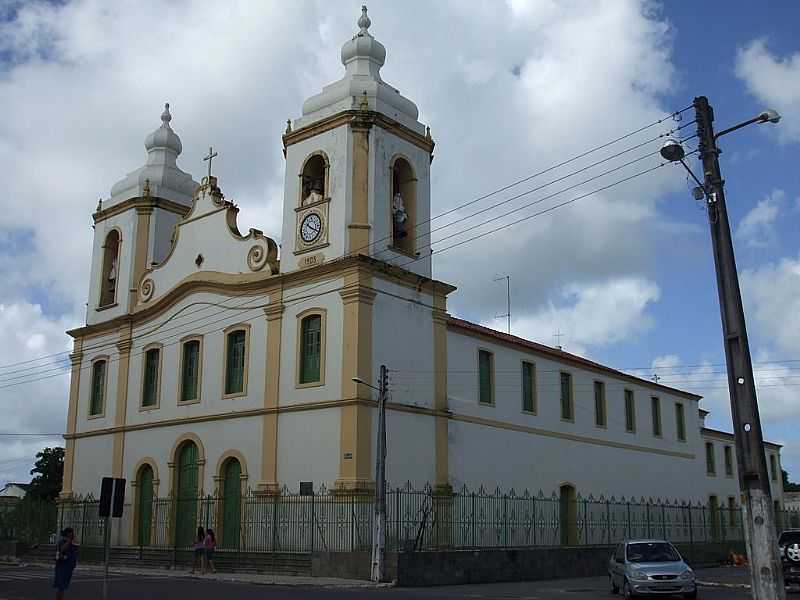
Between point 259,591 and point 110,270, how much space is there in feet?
Answer: 65.9

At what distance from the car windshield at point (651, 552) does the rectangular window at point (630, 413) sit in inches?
808

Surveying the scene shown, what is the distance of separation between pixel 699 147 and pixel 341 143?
16483 millimetres

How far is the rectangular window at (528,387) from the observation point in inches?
1315

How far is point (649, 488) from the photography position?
4022 centimetres

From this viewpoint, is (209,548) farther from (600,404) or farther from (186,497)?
(600,404)

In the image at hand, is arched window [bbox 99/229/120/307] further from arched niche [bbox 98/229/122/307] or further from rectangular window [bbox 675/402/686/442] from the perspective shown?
rectangular window [bbox 675/402/686/442]

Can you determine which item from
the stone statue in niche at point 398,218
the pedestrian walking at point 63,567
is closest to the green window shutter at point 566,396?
the stone statue in niche at point 398,218

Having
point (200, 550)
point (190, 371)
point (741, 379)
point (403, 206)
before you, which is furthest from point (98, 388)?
point (741, 379)

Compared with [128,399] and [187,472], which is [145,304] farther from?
[187,472]

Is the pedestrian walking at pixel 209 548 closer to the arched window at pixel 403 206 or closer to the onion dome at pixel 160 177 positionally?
the arched window at pixel 403 206

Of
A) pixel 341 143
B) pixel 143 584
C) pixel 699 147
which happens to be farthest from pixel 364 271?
pixel 699 147

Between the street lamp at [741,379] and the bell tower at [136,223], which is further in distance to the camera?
the bell tower at [136,223]

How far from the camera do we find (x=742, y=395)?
11.7 metres

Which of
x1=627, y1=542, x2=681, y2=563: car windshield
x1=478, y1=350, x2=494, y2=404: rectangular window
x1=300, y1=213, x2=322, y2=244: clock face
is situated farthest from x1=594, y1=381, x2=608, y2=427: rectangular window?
x1=627, y1=542, x2=681, y2=563: car windshield
